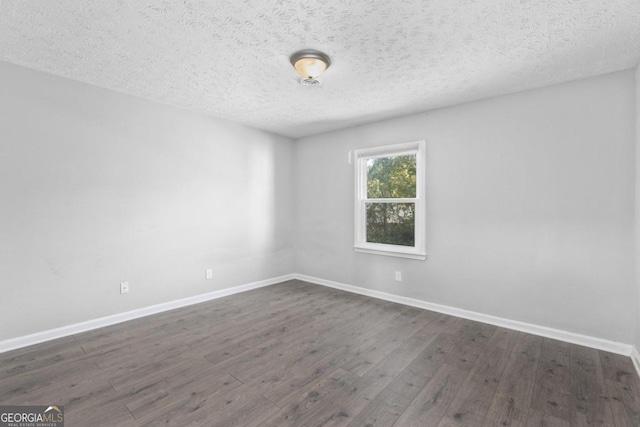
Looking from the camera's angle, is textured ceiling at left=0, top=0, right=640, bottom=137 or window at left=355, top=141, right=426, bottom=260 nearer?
textured ceiling at left=0, top=0, right=640, bottom=137

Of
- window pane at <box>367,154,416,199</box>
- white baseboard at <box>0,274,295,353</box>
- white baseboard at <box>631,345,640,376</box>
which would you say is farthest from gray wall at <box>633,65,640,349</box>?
white baseboard at <box>0,274,295,353</box>

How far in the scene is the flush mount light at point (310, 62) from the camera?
2.35 metres

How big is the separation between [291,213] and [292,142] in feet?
4.14

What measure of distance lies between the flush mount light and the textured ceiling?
0.08 m

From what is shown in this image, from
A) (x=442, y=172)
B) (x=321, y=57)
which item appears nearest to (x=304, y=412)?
(x=321, y=57)

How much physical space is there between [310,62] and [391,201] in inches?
90.0

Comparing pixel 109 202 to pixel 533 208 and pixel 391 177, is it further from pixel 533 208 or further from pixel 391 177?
pixel 533 208

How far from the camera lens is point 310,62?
2.39 meters

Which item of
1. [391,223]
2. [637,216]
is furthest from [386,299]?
[637,216]

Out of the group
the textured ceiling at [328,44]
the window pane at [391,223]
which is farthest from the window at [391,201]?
the textured ceiling at [328,44]

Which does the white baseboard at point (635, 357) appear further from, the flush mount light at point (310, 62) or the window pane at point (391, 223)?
the flush mount light at point (310, 62)

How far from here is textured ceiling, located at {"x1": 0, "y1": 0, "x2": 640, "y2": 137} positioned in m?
1.86

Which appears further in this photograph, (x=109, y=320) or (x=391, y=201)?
(x=391, y=201)

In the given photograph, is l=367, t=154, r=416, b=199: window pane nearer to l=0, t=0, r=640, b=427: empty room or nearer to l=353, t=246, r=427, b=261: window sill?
l=0, t=0, r=640, b=427: empty room
